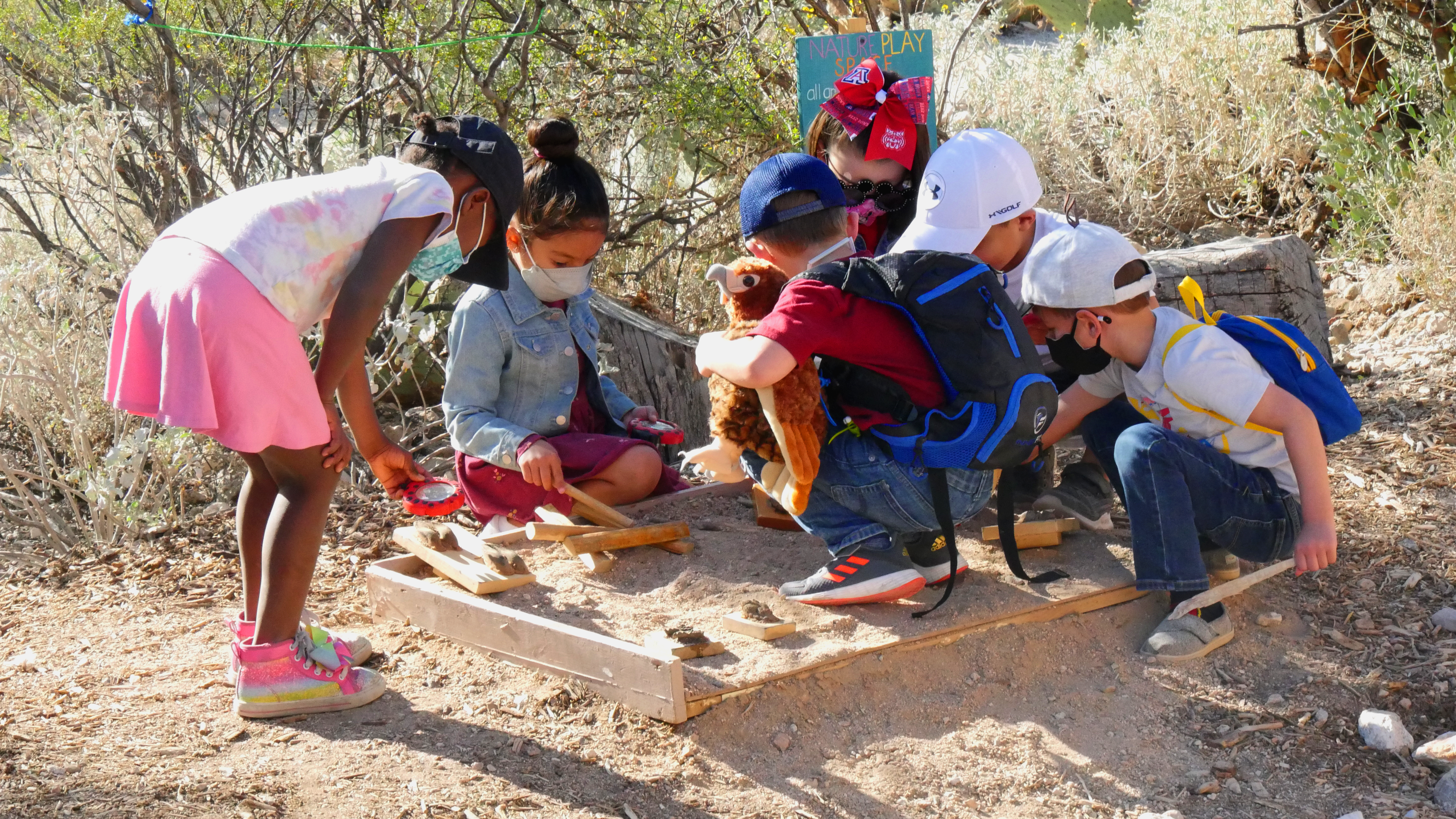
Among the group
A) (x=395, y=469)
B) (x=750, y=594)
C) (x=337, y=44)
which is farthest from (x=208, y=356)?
(x=337, y=44)

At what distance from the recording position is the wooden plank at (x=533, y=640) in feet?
7.89

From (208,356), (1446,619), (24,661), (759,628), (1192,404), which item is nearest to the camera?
(208,356)

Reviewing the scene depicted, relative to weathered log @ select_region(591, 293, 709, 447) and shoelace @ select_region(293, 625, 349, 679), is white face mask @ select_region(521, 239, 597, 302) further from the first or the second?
shoelace @ select_region(293, 625, 349, 679)

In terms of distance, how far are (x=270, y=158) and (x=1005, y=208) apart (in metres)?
2.89

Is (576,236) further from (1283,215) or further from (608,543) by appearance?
(1283,215)

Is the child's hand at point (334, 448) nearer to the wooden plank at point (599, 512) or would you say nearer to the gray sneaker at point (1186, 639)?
the wooden plank at point (599, 512)

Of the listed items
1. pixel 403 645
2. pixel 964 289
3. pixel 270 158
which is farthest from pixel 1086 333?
pixel 270 158

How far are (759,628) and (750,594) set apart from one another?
321 millimetres

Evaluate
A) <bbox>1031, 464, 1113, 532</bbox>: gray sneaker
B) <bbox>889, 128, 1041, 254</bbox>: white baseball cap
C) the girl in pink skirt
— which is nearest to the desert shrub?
<bbox>889, 128, 1041, 254</bbox>: white baseball cap

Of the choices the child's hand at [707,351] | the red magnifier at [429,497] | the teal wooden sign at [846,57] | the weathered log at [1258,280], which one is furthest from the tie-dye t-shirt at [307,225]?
the weathered log at [1258,280]

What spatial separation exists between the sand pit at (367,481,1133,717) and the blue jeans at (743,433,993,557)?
0.18 meters

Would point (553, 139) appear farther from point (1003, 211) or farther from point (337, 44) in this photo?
point (337, 44)

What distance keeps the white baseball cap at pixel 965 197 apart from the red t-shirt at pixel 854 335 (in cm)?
47

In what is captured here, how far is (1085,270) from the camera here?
267cm
